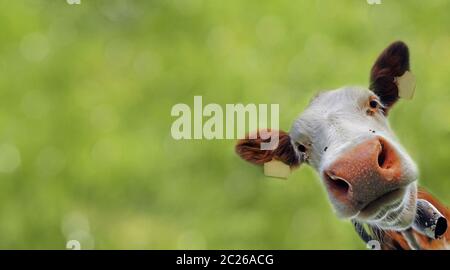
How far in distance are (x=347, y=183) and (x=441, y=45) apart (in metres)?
0.48

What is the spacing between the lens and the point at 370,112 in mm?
1443

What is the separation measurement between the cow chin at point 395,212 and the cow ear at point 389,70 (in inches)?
8.9

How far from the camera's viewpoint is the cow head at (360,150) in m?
1.31

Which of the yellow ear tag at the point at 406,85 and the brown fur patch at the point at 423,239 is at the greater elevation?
the yellow ear tag at the point at 406,85

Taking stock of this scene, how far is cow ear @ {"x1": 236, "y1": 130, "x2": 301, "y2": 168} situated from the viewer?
149cm

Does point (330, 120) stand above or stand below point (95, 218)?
above

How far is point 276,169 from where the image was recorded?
1.51 metres

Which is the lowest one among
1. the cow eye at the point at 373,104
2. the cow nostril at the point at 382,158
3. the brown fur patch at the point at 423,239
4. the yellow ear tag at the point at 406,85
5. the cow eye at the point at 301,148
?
the brown fur patch at the point at 423,239

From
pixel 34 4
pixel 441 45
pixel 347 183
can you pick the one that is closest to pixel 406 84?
pixel 441 45

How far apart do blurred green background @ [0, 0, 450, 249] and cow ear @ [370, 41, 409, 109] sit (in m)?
0.02

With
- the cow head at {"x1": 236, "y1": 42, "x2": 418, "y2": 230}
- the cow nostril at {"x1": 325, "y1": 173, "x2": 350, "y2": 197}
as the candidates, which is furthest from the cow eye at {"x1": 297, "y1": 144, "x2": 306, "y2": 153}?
the cow nostril at {"x1": 325, "y1": 173, "x2": 350, "y2": 197}

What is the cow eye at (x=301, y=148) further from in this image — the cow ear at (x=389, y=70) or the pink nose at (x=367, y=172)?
the cow ear at (x=389, y=70)

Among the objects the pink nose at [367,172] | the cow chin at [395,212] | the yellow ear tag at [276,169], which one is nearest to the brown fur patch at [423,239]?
the cow chin at [395,212]

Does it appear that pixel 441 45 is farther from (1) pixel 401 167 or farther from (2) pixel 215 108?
(2) pixel 215 108
